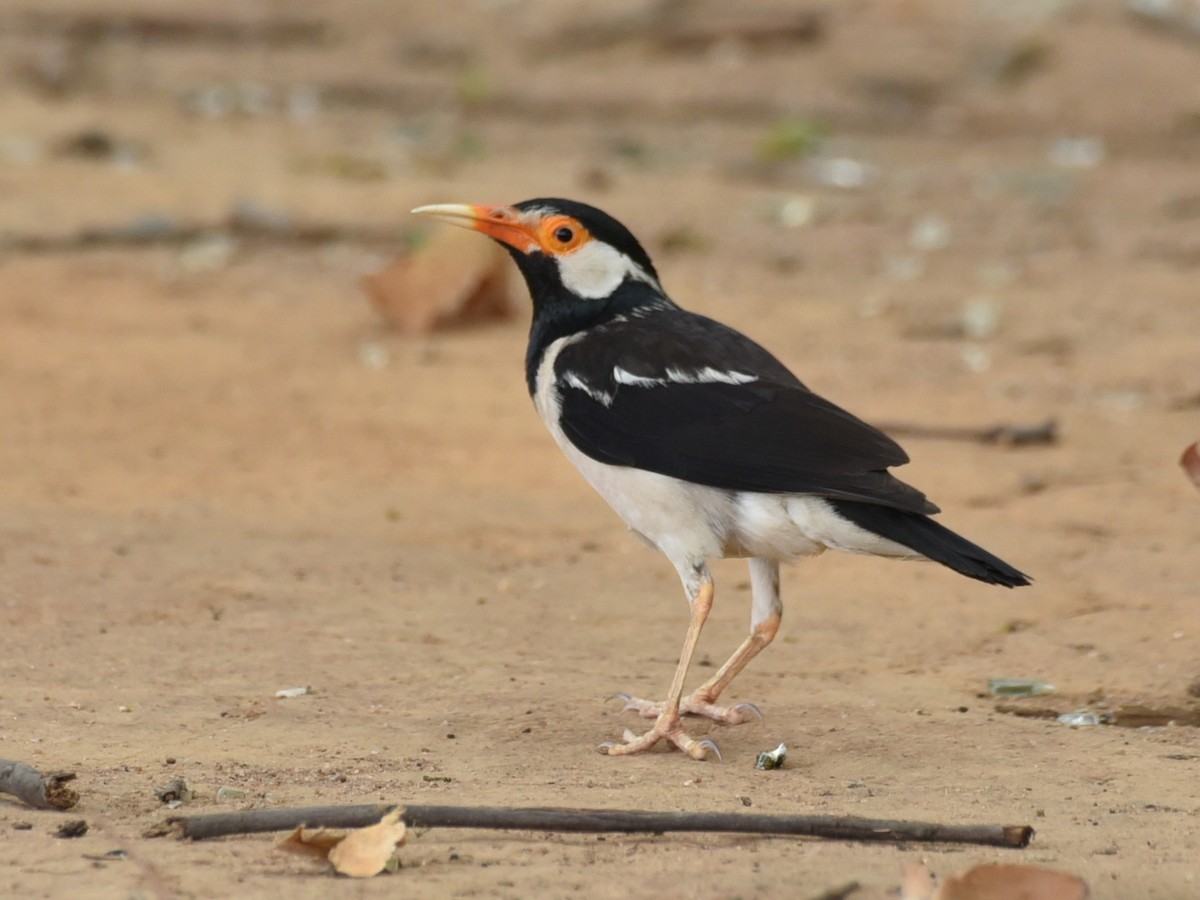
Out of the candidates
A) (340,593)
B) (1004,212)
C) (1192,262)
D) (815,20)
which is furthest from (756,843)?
(815,20)

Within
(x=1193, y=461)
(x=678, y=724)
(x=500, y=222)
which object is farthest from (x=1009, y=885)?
(x=500, y=222)

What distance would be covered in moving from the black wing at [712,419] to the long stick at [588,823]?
3.22ft

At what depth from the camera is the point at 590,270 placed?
5199mm

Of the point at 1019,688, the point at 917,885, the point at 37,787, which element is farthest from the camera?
the point at 1019,688

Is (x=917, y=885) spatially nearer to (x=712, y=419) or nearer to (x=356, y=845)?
(x=356, y=845)

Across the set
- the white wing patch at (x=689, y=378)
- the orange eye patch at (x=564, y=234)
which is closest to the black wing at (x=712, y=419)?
the white wing patch at (x=689, y=378)

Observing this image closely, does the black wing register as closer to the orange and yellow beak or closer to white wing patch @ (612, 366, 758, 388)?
white wing patch @ (612, 366, 758, 388)

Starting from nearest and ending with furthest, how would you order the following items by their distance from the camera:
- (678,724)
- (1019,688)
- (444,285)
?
(678,724), (1019,688), (444,285)

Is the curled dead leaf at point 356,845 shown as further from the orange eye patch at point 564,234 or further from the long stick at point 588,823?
the orange eye patch at point 564,234

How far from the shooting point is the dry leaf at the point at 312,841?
339 cm

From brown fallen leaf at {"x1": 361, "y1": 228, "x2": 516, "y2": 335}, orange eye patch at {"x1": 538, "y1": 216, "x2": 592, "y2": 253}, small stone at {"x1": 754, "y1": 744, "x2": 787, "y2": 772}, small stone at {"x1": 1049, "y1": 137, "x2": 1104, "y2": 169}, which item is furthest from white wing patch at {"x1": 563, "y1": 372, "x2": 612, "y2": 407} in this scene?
small stone at {"x1": 1049, "y1": 137, "x2": 1104, "y2": 169}

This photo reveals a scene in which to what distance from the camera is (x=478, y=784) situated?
4.01 metres

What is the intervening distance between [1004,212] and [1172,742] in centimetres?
783

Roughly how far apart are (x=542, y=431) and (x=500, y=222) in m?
2.53
